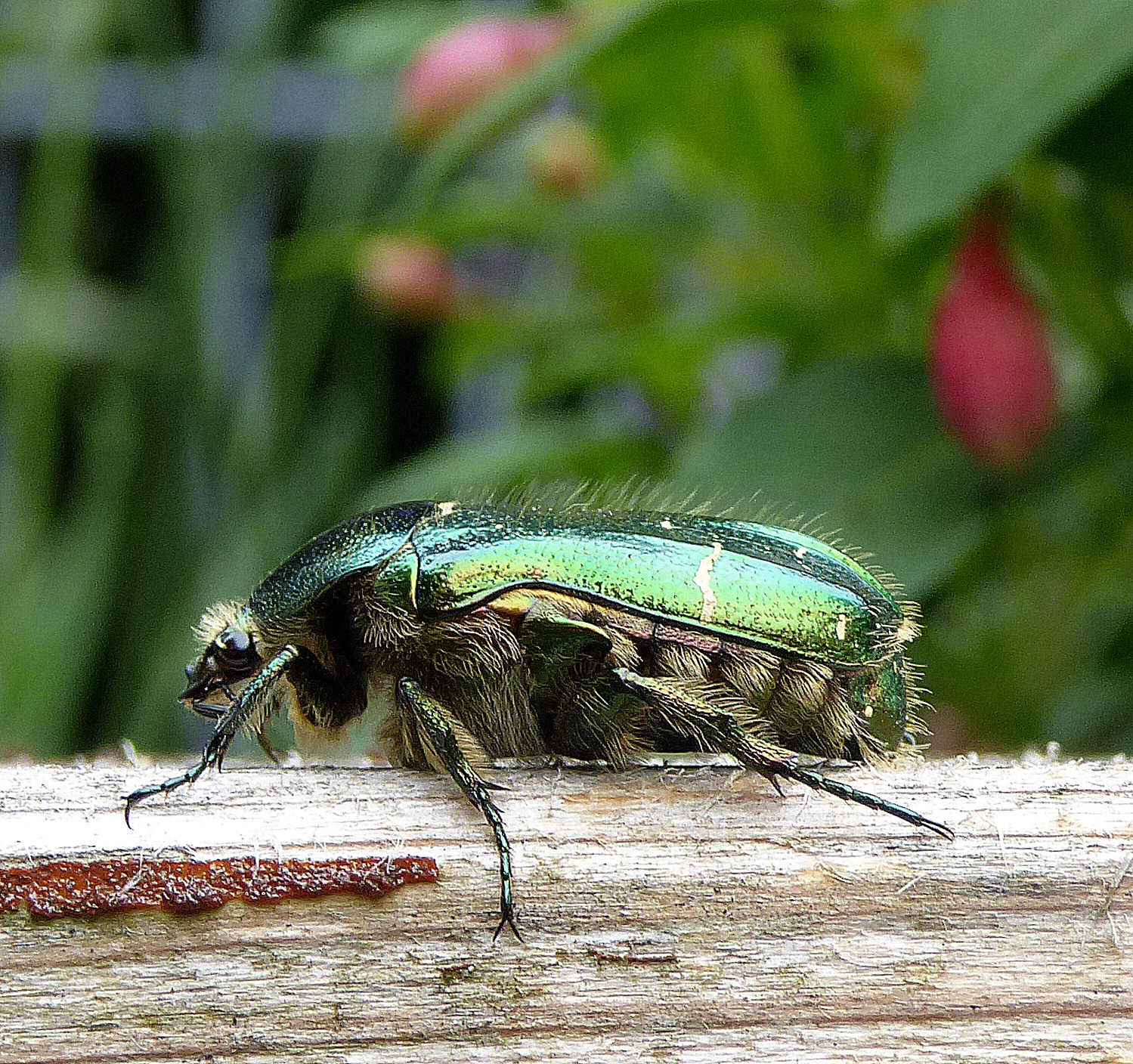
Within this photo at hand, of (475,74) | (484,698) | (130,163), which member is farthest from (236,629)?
(130,163)

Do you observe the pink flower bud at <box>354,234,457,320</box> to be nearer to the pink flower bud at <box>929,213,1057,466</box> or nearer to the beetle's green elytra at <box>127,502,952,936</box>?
the pink flower bud at <box>929,213,1057,466</box>

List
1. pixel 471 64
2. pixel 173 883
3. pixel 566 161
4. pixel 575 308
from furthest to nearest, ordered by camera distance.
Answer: pixel 575 308 < pixel 566 161 < pixel 471 64 < pixel 173 883

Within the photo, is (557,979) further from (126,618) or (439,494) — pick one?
(126,618)

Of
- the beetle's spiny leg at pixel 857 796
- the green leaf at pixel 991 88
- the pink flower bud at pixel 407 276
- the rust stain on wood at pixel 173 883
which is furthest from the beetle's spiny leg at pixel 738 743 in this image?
the pink flower bud at pixel 407 276

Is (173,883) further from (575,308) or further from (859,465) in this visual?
(575,308)

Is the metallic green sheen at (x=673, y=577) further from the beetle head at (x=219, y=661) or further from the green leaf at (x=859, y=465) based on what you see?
the green leaf at (x=859, y=465)

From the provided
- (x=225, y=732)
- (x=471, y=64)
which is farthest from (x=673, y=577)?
(x=471, y=64)

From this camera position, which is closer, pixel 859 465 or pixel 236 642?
pixel 236 642
